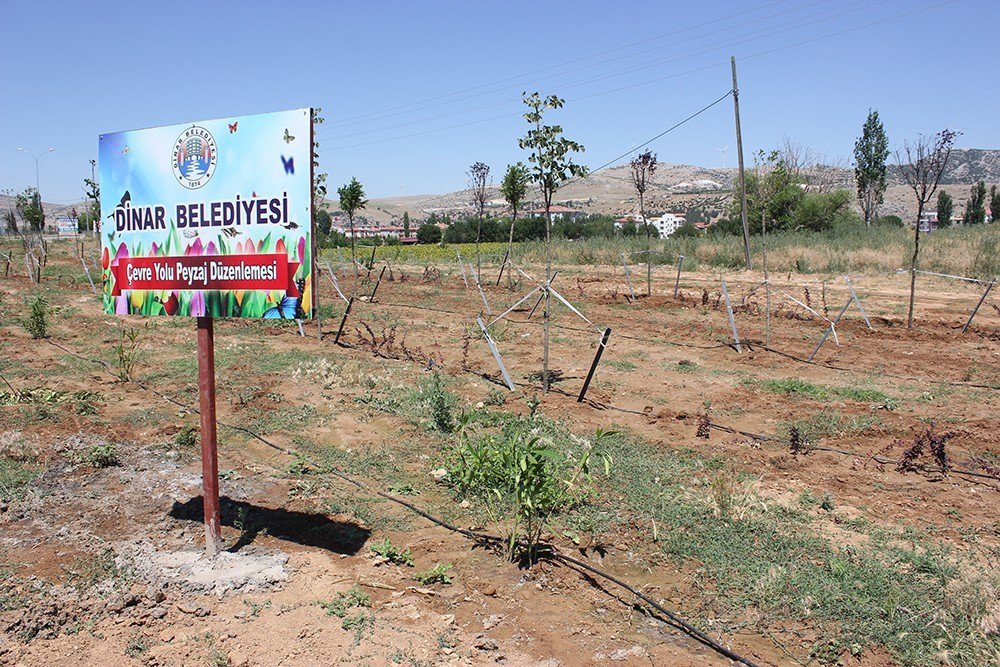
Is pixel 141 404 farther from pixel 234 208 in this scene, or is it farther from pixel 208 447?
pixel 234 208

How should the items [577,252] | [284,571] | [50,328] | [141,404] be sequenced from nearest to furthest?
[284,571] → [141,404] → [50,328] → [577,252]

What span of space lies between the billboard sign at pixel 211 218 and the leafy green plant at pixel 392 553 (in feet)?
5.47

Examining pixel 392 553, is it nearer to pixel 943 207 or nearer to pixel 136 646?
pixel 136 646

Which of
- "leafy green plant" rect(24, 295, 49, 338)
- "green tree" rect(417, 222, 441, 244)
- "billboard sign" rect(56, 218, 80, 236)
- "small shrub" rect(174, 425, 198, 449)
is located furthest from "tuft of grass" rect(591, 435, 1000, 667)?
"green tree" rect(417, 222, 441, 244)

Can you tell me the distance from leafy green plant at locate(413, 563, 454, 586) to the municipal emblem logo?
2717 millimetres

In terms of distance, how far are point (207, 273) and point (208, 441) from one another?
42.9 inches

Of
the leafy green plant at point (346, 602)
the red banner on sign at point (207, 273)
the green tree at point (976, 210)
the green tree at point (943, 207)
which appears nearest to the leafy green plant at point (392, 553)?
the leafy green plant at point (346, 602)

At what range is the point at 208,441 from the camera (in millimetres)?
4770

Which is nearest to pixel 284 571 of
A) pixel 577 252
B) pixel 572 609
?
pixel 572 609

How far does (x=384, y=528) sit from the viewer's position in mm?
5246

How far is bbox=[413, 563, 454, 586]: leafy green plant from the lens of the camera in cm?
452

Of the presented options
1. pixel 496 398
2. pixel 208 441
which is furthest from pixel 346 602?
pixel 496 398

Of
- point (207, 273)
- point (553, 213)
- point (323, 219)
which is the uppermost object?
point (553, 213)

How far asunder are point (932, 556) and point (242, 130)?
5078 mm
